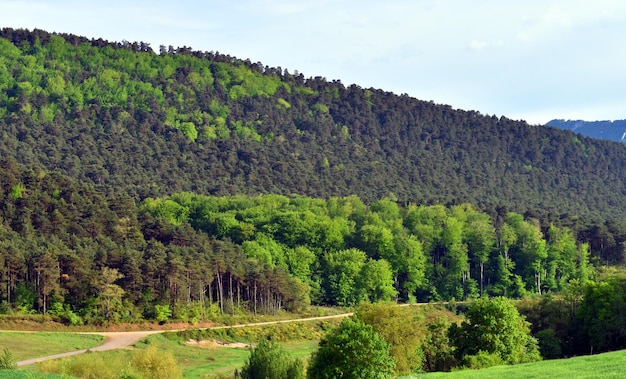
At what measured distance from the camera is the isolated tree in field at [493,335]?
64062mm

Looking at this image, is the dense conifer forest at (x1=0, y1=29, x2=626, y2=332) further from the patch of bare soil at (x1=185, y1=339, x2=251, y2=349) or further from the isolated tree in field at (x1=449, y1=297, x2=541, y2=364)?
the isolated tree in field at (x1=449, y1=297, x2=541, y2=364)

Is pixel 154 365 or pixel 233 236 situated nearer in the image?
pixel 154 365

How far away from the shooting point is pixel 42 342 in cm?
7644

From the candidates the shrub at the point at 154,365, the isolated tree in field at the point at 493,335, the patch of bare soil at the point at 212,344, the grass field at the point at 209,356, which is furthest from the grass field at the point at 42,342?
the isolated tree in field at the point at 493,335

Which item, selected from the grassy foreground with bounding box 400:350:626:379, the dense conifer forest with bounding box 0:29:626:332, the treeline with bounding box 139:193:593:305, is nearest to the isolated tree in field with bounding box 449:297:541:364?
the grassy foreground with bounding box 400:350:626:379

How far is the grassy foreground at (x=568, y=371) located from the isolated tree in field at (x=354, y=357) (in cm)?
299

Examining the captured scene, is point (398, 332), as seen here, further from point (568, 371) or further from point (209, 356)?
point (209, 356)

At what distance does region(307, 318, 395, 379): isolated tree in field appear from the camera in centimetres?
A: 5175

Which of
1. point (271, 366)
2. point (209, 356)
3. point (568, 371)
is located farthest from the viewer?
point (209, 356)

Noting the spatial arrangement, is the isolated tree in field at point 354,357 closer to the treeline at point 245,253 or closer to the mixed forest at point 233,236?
the mixed forest at point 233,236

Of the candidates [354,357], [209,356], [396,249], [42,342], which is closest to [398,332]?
[354,357]

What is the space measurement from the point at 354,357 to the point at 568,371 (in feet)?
42.6

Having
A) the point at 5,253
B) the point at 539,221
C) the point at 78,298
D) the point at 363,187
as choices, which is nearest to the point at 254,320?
the point at 78,298

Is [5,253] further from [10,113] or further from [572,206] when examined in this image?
[572,206]
